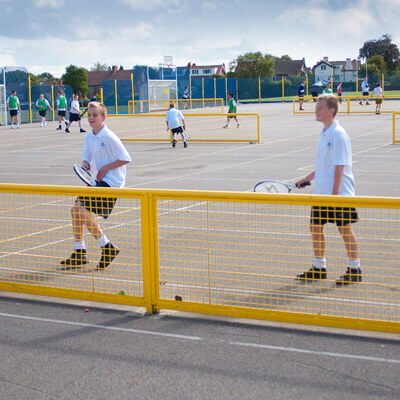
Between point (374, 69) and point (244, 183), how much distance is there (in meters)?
103

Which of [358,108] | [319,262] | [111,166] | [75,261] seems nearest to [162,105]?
[358,108]

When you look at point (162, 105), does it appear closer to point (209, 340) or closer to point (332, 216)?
point (332, 216)

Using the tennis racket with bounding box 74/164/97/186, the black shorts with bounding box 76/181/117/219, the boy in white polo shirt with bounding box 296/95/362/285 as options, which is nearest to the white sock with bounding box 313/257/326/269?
the boy in white polo shirt with bounding box 296/95/362/285

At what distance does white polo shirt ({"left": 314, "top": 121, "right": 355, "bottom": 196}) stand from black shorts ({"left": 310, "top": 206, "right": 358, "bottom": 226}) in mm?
776

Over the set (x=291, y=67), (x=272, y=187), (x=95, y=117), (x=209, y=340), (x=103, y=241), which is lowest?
(x=209, y=340)

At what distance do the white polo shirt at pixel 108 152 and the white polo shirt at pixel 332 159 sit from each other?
2.18 metres

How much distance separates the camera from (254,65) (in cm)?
11612

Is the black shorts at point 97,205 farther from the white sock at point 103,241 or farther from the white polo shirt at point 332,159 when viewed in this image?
the white polo shirt at point 332,159

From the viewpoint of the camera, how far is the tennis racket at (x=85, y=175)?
732cm

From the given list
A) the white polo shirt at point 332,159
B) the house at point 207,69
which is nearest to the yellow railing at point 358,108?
the white polo shirt at point 332,159

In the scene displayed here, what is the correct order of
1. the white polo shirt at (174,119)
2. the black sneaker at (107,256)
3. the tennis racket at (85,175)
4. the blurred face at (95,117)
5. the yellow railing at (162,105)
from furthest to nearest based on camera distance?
the yellow railing at (162,105)
the white polo shirt at (174,119)
the tennis racket at (85,175)
the blurred face at (95,117)
the black sneaker at (107,256)

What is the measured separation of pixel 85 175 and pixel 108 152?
1.27 feet

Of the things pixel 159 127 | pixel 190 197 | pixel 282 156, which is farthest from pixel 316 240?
pixel 159 127

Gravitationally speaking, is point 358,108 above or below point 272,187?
above
